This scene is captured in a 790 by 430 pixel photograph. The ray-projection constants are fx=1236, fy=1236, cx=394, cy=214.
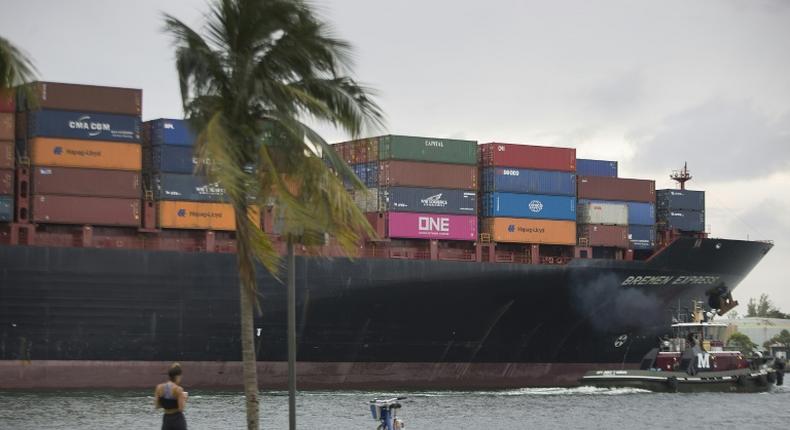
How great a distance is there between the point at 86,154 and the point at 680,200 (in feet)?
101

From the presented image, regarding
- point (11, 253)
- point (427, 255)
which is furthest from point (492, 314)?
point (11, 253)

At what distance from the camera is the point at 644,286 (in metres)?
60.8

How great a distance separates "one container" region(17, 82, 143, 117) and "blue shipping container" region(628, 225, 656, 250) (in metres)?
25.1

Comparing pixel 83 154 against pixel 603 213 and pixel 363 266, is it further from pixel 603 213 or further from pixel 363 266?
pixel 603 213

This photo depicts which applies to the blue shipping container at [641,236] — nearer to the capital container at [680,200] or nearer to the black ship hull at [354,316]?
the black ship hull at [354,316]

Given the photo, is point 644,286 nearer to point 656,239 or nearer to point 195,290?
point 656,239

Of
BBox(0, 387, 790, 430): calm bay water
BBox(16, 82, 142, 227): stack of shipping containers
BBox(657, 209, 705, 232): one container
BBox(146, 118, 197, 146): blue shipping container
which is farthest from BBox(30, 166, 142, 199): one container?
BBox(657, 209, 705, 232): one container

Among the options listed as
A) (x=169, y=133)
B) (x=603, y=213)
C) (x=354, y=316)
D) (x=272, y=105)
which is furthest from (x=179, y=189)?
(x=272, y=105)

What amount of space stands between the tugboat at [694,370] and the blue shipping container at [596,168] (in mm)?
8129

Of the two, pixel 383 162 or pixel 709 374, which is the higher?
pixel 383 162

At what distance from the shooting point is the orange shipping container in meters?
48.3

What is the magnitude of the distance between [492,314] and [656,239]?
34.7 feet

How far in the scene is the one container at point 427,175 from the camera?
54.9 meters

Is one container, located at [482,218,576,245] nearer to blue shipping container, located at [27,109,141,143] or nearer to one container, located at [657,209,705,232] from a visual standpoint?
one container, located at [657,209,705,232]
